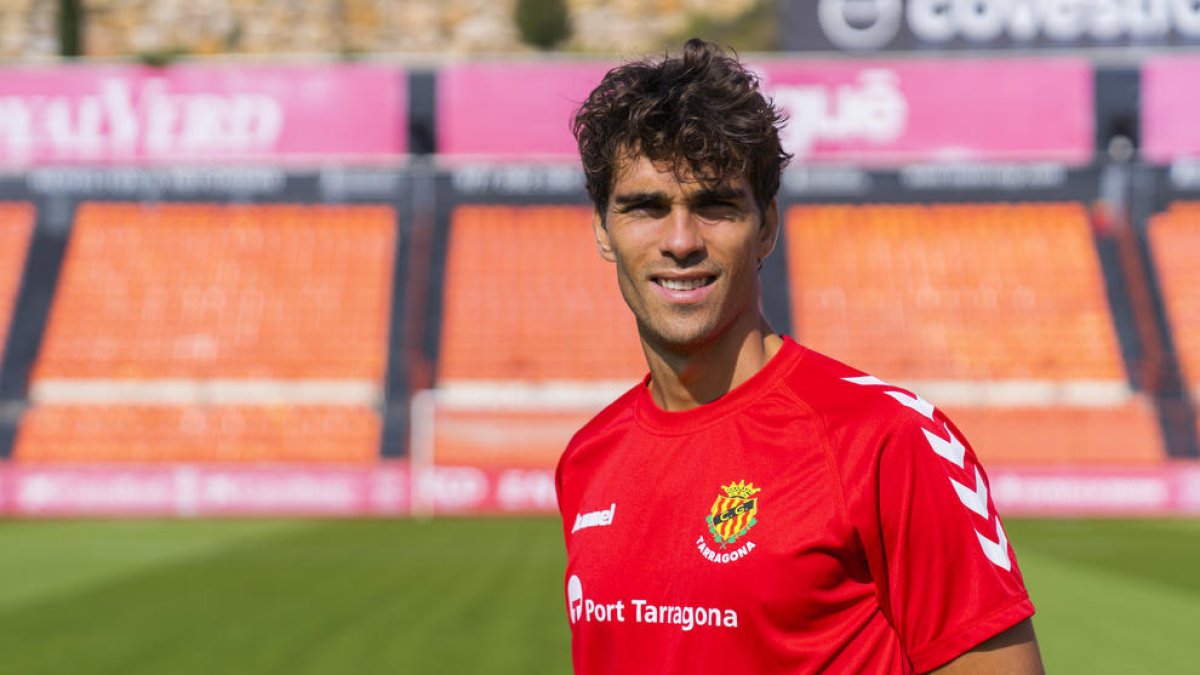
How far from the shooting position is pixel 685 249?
2.41 metres

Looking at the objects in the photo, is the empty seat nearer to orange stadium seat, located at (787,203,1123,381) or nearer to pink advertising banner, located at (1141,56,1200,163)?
orange stadium seat, located at (787,203,1123,381)

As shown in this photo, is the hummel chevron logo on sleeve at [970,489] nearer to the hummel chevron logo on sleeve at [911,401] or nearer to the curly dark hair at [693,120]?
the hummel chevron logo on sleeve at [911,401]

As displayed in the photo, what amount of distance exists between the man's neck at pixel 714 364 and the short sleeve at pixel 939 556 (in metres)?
0.41

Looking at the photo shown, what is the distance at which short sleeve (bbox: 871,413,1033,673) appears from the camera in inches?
84.4

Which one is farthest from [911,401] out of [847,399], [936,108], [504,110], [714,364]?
[936,108]

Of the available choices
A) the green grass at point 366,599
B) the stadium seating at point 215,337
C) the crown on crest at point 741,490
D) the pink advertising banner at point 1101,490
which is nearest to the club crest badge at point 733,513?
the crown on crest at point 741,490

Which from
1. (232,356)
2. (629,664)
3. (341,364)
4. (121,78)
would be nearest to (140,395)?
(232,356)

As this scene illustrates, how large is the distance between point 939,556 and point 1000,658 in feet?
0.59

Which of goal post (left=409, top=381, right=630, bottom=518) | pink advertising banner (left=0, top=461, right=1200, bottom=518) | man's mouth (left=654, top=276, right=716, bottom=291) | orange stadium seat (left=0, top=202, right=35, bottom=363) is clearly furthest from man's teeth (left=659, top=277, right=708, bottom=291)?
orange stadium seat (left=0, top=202, right=35, bottom=363)

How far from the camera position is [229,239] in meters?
25.3

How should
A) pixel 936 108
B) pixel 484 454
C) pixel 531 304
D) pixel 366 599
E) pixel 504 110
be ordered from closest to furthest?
pixel 366 599 → pixel 484 454 → pixel 531 304 → pixel 936 108 → pixel 504 110

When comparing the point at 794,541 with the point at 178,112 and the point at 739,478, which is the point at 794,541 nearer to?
the point at 739,478

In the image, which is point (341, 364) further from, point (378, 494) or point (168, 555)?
point (168, 555)

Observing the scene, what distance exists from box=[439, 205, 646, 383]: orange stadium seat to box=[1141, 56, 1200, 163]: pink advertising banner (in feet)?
31.9
